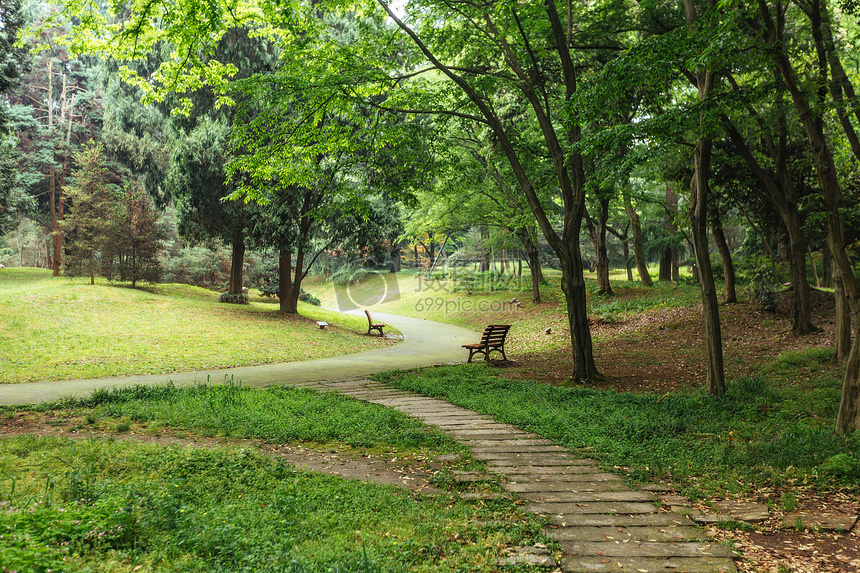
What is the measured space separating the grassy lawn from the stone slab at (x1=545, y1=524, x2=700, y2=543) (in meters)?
0.22

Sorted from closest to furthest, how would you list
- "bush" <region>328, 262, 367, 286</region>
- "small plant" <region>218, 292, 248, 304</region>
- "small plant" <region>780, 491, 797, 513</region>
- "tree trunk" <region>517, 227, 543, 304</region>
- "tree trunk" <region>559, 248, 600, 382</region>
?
1. "small plant" <region>780, 491, 797, 513</region>
2. "tree trunk" <region>559, 248, 600, 382</region>
3. "small plant" <region>218, 292, 248, 304</region>
4. "tree trunk" <region>517, 227, 543, 304</region>
5. "bush" <region>328, 262, 367, 286</region>

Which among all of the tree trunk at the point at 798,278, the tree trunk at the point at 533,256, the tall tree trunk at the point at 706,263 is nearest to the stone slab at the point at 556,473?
the tall tree trunk at the point at 706,263

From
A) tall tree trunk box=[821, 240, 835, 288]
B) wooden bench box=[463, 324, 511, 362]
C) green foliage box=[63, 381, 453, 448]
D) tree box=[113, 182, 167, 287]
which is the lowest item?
green foliage box=[63, 381, 453, 448]

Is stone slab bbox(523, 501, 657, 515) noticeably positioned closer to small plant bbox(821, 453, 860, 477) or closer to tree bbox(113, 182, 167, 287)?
small plant bbox(821, 453, 860, 477)

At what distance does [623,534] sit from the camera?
386 centimetres

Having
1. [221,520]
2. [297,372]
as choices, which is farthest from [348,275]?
[221,520]

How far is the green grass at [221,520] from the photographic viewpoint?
10.1 ft

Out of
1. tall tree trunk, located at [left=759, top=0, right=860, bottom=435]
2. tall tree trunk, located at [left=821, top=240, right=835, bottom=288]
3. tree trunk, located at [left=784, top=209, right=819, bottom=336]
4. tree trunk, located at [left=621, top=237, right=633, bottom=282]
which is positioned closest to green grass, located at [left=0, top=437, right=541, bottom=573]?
tall tree trunk, located at [left=759, top=0, right=860, bottom=435]

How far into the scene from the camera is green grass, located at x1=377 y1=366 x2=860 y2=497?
5.04 meters

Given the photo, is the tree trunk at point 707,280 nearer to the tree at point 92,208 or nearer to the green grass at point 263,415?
the green grass at point 263,415

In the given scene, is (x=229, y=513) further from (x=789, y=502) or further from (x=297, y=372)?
(x=297, y=372)

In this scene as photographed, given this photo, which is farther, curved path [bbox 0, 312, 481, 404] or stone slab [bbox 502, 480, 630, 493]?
curved path [bbox 0, 312, 481, 404]

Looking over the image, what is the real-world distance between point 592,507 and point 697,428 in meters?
2.84

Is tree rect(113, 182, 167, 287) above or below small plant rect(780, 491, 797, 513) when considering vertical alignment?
above
